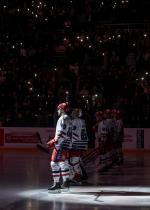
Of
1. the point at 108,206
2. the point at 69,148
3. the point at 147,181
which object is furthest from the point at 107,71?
the point at 108,206

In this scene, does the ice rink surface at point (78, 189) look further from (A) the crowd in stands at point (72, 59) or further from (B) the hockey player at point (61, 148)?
(A) the crowd in stands at point (72, 59)

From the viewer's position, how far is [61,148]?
14.6m

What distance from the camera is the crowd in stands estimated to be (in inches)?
1134

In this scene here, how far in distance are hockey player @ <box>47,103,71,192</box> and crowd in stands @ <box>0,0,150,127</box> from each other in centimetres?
1263

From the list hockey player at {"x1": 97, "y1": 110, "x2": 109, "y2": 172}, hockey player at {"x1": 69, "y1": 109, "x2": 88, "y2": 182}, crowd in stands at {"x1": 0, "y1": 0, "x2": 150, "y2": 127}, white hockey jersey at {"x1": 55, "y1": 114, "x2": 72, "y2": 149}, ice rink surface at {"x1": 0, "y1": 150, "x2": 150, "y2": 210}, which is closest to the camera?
ice rink surface at {"x1": 0, "y1": 150, "x2": 150, "y2": 210}

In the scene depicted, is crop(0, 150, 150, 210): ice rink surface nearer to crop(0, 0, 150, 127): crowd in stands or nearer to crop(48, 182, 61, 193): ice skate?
crop(48, 182, 61, 193): ice skate

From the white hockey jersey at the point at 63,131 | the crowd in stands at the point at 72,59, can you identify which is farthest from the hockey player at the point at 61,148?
the crowd in stands at the point at 72,59

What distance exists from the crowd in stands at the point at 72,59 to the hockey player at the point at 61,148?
1263 cm

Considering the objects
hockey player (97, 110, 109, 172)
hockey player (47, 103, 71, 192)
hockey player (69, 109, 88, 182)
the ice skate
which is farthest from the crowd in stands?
the ice skate

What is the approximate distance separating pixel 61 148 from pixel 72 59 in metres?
15.9

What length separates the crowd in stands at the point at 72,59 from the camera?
28.8 meters

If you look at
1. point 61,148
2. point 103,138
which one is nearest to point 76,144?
point 61,148

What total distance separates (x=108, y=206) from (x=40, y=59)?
19.6 metres

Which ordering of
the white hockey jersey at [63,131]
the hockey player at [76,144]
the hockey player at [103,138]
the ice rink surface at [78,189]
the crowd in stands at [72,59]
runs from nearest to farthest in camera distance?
the ice rink surface at [78,189]
the white hockey jersey at [63,131]
the hockey player at [76,144]
the hockey player at [103,138]
the crowd in stands at [72,59]
